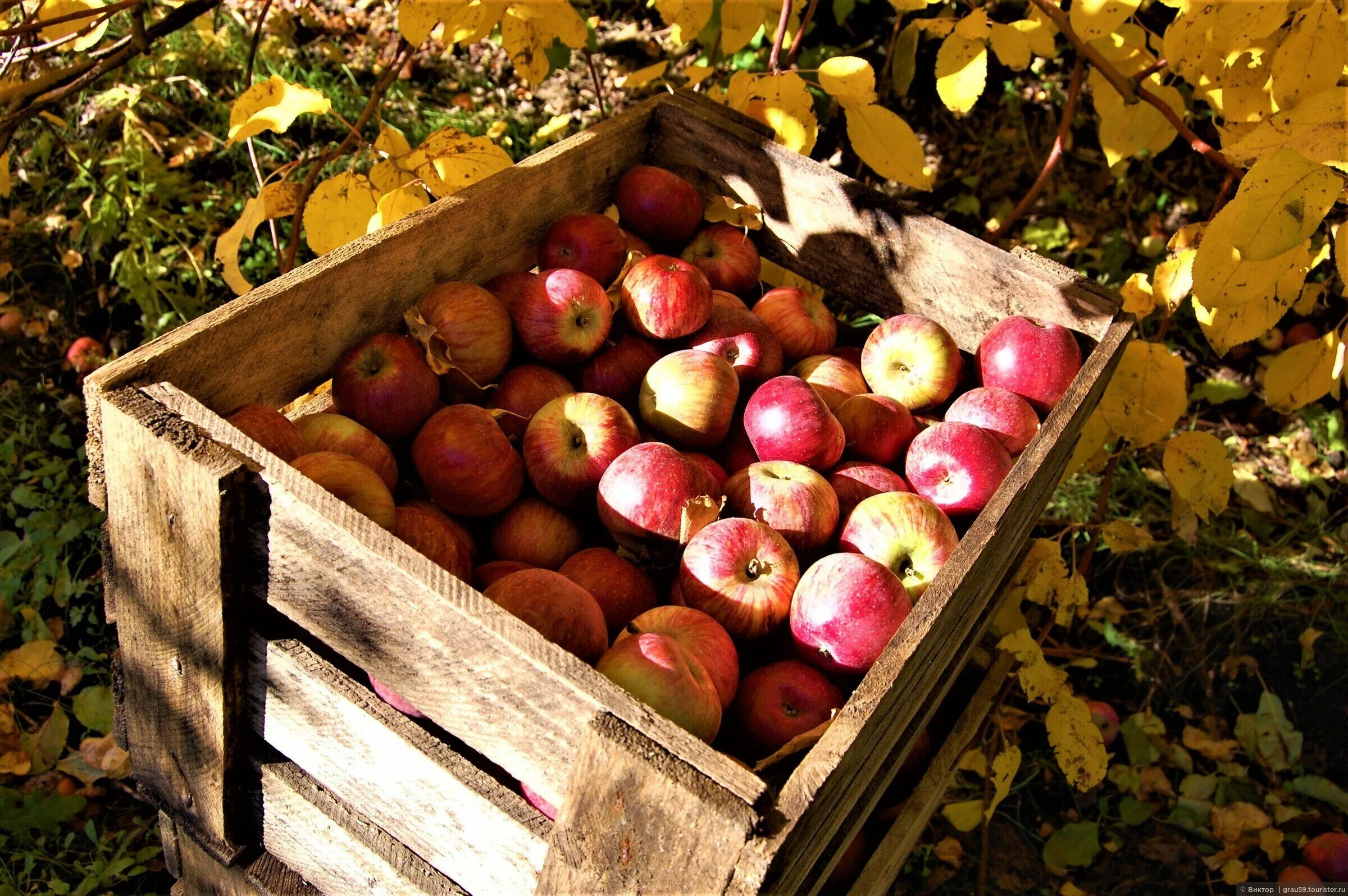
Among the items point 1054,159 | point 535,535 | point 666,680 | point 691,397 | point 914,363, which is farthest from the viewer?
point 1054,159

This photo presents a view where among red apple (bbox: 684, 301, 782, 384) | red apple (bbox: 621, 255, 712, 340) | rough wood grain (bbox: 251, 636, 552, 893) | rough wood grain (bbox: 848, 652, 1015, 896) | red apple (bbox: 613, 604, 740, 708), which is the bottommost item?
rough wood grain (bbox: 848, 652, 1015, 896)

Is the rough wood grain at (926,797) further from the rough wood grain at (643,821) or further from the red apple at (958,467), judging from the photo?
the rough wood grain at (643,821)

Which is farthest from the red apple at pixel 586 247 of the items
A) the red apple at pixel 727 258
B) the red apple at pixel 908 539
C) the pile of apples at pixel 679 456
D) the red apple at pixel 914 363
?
the red apple at pixel 908 539

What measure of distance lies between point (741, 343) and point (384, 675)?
41.1 inches

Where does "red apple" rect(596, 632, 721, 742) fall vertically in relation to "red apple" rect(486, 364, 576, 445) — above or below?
above

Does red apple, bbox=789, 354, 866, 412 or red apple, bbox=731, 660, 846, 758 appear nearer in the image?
red apple, bbox=731, 660, 846, 758

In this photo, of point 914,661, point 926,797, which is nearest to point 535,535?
point 914,661

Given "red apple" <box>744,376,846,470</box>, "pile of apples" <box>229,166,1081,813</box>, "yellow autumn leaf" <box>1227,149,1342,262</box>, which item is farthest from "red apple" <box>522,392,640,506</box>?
"yellow autumn leaf" <box>1227,149,1342,262</box>

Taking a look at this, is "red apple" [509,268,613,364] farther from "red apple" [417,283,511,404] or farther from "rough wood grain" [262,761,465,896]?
"rough wood grain" [262,761,465,896]

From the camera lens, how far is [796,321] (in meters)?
2.40

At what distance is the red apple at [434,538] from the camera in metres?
1.71

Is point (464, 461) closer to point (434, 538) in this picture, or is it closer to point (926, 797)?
point (434, 538)

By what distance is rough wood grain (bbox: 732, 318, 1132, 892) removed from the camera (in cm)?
123

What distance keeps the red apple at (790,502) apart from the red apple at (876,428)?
215 mm
